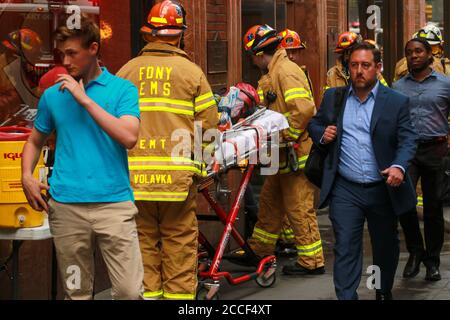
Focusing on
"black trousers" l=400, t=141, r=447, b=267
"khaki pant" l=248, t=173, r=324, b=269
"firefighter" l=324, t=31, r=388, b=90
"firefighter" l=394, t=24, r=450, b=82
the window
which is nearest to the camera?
the window

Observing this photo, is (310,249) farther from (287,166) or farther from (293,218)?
(287,166)

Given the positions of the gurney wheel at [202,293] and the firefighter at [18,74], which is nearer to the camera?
the firefighter at [18,74]

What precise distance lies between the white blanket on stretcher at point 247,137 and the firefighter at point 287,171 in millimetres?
344

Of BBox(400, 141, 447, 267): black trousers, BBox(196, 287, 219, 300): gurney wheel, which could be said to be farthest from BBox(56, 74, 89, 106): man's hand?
BBox(400, 141, 447, 267): black trousers

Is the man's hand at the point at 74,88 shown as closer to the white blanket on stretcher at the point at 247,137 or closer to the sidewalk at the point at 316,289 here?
the white blanket on stretcher at the point at 247,137

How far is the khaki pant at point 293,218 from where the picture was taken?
32.1 ft

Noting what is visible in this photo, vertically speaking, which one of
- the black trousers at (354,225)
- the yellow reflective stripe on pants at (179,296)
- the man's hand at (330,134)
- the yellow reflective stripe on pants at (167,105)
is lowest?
the yellow reflective stripe on pants at (179,296)

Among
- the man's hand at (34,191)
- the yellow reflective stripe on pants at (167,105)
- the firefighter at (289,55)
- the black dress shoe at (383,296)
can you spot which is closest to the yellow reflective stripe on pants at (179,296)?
the yellow reflective stripe on pants at (167,105)

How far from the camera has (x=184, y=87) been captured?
7.44 m

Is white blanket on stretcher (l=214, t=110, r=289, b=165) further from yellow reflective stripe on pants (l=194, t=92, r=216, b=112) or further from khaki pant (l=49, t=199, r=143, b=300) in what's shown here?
khaki pant (l=49, t=199, r=143, b=300)

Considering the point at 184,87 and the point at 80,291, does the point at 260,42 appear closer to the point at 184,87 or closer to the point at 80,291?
the point at 184,87

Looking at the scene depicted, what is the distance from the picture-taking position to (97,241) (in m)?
6.21

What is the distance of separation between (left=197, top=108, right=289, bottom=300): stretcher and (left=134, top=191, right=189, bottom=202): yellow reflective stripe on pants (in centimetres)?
54

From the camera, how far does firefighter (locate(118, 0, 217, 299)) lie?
7445mm
